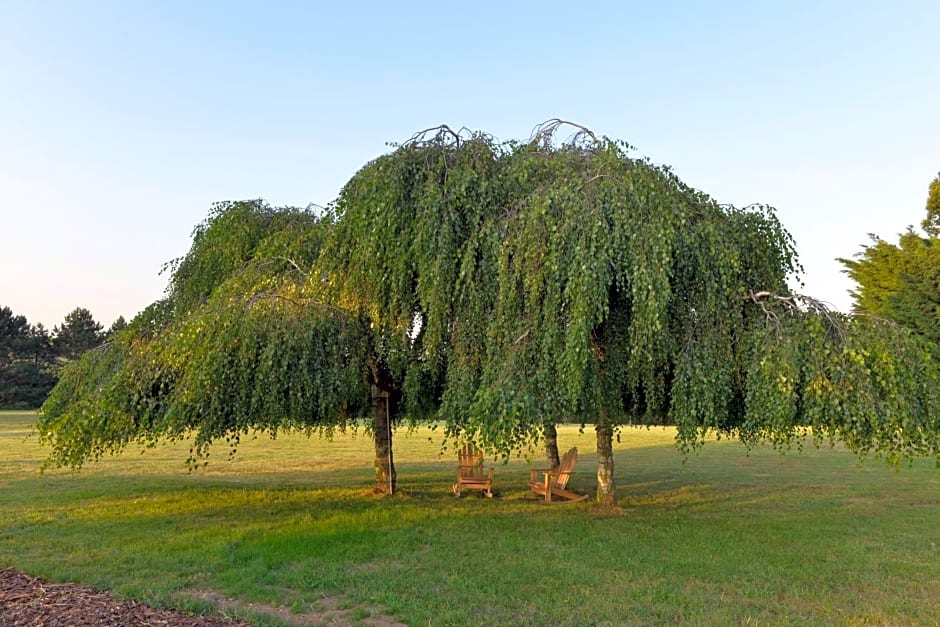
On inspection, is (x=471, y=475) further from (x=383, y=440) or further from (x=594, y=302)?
(x=594, y=302)

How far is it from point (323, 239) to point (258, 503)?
4665 mm

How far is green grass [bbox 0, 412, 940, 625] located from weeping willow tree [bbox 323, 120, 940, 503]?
1.31 m

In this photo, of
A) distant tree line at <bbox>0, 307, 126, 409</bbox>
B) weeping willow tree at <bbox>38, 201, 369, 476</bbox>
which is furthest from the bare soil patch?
distant tree line at <bbox>0, 307, 126, 409</bbox>

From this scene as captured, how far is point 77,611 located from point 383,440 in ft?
20.2

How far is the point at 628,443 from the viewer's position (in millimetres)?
29422

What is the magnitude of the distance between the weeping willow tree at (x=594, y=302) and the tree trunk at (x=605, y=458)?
378 millimetres

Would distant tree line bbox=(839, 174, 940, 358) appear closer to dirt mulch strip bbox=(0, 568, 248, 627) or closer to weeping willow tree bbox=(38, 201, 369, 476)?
weeping willow tree bbox=(38, 201, 369, 476)

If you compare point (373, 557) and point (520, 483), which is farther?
point (520, 483)

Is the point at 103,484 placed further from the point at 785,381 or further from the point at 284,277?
the point at 785,381

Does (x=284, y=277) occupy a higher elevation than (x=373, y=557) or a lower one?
higher

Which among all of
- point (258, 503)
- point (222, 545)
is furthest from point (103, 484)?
point (222, 545)

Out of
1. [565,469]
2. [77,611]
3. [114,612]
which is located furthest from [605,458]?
[77,611]

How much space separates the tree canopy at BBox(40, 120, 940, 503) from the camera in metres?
6.12

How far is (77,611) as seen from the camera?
4.69m
